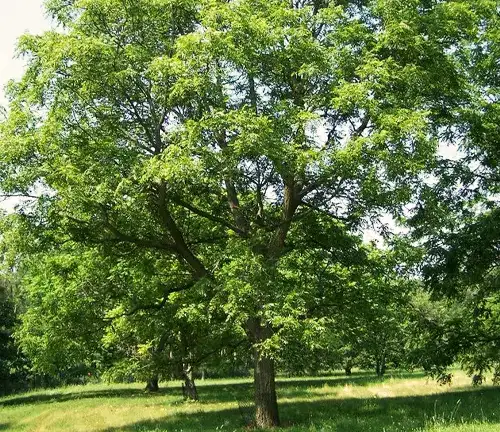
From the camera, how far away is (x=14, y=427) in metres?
24.0

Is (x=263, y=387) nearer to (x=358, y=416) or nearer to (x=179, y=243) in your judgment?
(x=358, y=416)

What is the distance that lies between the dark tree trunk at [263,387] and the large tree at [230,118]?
0.15 ft

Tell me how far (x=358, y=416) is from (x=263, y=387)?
3.09m

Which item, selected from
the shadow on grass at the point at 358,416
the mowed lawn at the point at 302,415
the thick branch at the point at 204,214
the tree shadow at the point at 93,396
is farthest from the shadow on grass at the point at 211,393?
the thick branch at the point at 204,214

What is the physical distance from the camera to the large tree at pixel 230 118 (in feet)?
43.0

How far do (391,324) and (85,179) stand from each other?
11734mm

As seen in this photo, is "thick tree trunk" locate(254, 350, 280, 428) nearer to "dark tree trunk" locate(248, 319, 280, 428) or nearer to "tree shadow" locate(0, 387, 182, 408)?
"dark tree trunk" locate(248, 319, 280, 428)

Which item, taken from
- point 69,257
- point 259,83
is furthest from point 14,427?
point 259,83

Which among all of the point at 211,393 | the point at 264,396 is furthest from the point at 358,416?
the point at 211,393

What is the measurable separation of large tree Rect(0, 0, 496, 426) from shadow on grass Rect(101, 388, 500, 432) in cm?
192

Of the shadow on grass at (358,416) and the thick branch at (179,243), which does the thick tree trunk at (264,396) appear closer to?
the shadow on grass at (358,416)

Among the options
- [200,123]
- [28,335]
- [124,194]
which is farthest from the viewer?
[28,335]

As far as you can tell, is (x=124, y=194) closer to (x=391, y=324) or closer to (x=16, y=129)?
(x=16, y=129)

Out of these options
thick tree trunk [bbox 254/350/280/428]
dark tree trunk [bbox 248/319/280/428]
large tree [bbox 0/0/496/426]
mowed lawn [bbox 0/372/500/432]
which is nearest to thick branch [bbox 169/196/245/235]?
large tree [bbox 0/0/496/426]
